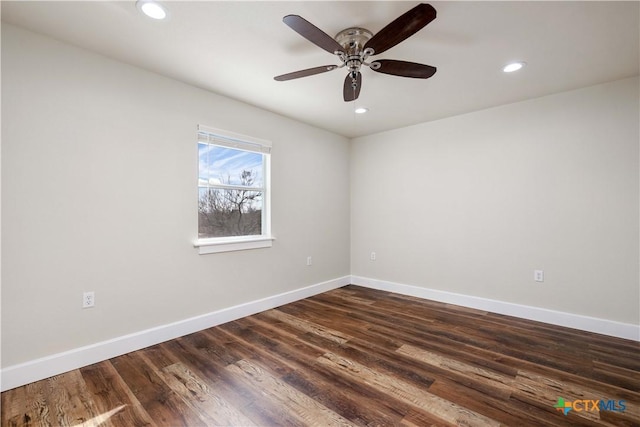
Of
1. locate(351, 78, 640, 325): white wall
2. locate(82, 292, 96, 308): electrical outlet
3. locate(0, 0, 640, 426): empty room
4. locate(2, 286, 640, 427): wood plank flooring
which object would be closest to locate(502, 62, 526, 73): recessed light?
locate(0, 0, 640, 426): empty room

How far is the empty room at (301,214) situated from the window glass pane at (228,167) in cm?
3

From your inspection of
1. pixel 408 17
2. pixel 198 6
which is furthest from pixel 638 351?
pixel 198 6

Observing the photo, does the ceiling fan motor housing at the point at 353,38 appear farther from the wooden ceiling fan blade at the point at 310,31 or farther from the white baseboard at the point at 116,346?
the white baseboard at the point at 116,346

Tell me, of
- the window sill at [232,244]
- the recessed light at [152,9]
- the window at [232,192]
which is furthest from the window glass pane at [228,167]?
the recessed light at [152,9]

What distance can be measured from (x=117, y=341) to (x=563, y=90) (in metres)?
Result: 4.79

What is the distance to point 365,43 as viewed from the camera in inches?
75.8

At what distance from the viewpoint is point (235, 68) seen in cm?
250

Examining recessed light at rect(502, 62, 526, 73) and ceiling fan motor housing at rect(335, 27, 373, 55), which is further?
recessed light at rect(502, 62, 526, 73)

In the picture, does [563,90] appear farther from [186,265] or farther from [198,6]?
[186,265]

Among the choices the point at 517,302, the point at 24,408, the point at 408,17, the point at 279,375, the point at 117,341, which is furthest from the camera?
the point at 517,302

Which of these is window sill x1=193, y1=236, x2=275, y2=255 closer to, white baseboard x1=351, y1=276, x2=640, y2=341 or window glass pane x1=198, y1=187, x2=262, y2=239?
window glass pane x1=198, y1=187, x2=262, y2=239

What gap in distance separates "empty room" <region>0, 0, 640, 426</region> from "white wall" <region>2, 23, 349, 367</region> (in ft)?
0.05

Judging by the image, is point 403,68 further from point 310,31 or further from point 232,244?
point 232,244

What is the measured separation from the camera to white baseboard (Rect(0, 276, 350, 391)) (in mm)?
1950
